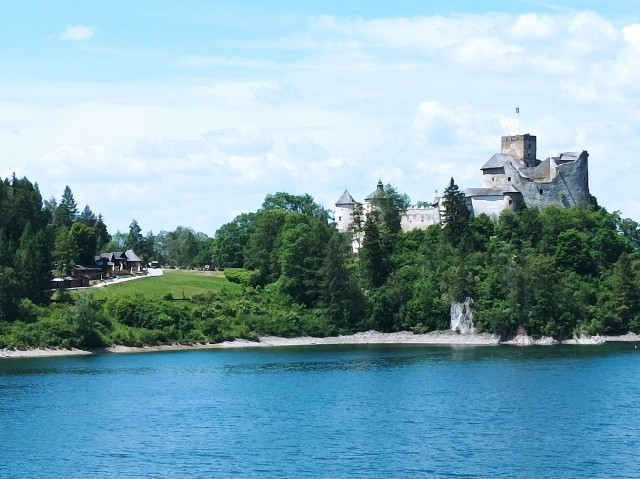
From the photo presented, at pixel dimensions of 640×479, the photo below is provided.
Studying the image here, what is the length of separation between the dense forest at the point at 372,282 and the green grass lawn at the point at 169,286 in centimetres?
270

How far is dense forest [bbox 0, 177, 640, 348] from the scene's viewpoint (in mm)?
89250

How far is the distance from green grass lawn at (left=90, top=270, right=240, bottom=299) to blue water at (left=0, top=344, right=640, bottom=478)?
18.5 m

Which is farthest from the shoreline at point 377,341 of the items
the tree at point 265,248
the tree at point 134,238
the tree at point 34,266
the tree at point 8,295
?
the tree at point 134,238

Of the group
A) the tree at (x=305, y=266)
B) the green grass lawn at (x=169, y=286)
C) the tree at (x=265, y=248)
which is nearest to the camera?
the green grass lawn at (x=169, y=286)

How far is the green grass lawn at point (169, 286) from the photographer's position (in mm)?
98625

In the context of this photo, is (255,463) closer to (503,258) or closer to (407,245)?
(503,258)

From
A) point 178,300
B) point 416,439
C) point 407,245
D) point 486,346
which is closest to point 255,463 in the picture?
point 416,439

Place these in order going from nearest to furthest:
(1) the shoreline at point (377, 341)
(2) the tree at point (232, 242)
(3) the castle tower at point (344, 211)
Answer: (1) the shoreline at point (377, 341) < (3) the castle tower at point (344, 211) < (2) the tree at point (232, 242)

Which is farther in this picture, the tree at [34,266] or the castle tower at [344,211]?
the castle tower at [344,211]

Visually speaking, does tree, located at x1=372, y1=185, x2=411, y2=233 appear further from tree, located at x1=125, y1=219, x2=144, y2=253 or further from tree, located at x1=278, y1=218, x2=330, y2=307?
tree, located at x1=125, y1=219, x2=144, y2=253

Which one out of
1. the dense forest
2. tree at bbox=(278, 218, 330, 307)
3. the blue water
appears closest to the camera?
the blue water

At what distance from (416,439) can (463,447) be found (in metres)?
2.62

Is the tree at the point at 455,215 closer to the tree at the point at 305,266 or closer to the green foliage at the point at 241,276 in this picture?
→ the tree at the point at 305,266

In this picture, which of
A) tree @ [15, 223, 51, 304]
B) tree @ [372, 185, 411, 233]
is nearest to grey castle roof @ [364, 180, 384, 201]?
tree @ [372, 185, 411, 233]
